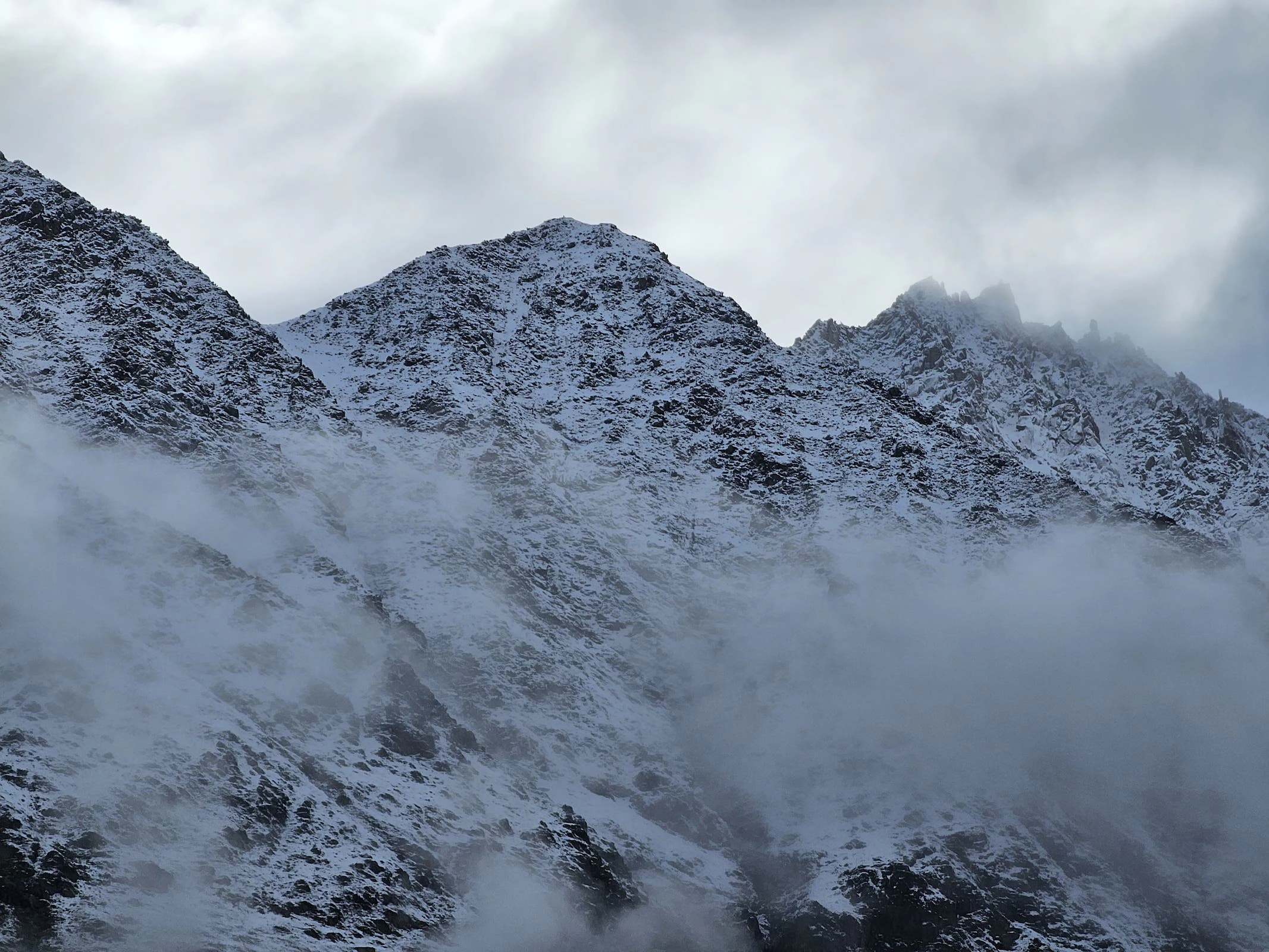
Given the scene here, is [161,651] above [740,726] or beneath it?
beneath

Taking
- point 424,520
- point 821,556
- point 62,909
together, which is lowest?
point 62,909

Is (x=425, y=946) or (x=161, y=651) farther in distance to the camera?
(x=161, y=651)

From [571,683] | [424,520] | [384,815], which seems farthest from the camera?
[424,520]

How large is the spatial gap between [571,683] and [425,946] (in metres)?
54.9

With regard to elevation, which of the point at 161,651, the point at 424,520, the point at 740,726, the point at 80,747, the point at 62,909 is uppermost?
the point at 424,520

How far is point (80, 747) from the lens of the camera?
116500 millimetres

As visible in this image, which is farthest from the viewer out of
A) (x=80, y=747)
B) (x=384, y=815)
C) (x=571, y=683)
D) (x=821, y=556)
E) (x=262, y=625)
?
(x=821, y=556)

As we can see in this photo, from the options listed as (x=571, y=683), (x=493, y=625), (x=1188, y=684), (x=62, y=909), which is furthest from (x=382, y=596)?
(x=1188, y=684)

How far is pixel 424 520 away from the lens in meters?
186

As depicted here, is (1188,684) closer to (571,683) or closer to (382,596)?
(571,683)

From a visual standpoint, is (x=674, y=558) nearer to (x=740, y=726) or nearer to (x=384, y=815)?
(x=740, y=726)

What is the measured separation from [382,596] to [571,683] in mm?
24716

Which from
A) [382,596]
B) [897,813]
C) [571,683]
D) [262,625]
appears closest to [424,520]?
[382,596]

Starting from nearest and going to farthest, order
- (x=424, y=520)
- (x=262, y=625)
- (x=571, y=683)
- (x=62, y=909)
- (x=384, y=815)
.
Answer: (x=62, y=909) < (x=384, y=815) < (x=262, y=625) < (x=571, y=683) < (x=424, y=520)
